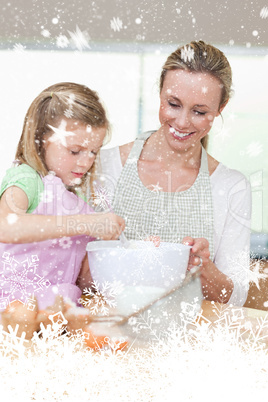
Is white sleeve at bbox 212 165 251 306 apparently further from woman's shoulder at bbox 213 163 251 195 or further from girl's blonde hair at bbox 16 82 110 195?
girl's blonde hair at bbox 16 82 110 195

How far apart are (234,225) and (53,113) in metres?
0.18

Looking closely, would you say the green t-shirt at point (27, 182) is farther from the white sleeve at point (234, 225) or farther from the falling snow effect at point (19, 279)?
the white sleeve at point (234, 225)

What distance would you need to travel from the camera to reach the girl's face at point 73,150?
328 millimetres

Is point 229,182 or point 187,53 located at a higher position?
point 187,53

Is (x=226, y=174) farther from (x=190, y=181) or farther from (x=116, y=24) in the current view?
(x=116, y=24)

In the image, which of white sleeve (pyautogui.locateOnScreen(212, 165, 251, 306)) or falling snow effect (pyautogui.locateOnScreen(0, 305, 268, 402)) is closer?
falling snow effect (pyautogui.locateOnScreen(0, 305, 268, 402))

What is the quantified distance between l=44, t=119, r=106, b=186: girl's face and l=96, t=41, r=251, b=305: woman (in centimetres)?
5

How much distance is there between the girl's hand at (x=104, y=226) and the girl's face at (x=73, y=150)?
30 mm

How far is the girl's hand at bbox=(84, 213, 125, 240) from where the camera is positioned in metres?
0.33

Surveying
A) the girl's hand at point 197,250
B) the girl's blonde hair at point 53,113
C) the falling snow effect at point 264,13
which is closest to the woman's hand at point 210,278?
the girl's hand at point 197,250

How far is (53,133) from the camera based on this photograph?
1.13 feet

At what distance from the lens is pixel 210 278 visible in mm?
414

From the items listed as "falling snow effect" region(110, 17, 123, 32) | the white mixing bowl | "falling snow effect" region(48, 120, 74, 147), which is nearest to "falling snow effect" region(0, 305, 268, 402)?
the white mixing bowl

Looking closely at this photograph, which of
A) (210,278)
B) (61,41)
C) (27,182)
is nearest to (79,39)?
(61,41)
